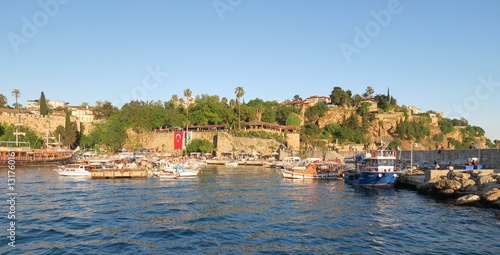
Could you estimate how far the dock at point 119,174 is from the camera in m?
39.9

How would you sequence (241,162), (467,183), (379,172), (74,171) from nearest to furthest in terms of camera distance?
(467,183)
(379,172)
(74,171)
(241,162)

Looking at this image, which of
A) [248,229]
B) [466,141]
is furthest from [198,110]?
[466,141]

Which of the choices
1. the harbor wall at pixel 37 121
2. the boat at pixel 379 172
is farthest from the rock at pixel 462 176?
the harbor wall at pixel 37 121

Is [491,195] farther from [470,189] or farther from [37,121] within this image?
[37,121]

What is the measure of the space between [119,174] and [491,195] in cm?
3533

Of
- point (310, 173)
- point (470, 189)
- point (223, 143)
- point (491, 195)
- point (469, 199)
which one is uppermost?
point (223, 143)

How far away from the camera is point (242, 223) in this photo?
61.3 ft

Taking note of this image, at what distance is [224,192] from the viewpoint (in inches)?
1166

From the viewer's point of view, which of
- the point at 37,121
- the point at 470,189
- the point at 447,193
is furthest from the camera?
the point at 37,121

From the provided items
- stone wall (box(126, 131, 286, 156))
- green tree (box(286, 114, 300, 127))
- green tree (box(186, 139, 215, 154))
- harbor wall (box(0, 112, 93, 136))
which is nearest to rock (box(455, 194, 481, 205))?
stone wall (box(126, 131, 286, 156))

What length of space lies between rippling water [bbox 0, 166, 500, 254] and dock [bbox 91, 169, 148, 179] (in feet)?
32.9

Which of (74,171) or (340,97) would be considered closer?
(74,171)

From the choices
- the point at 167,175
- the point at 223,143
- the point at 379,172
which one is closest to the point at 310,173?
the point at 379,172

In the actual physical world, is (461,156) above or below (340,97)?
below
